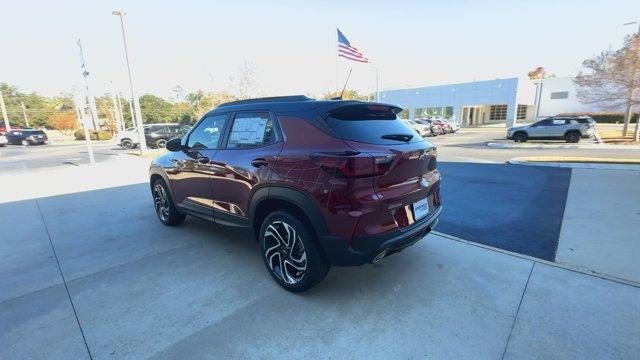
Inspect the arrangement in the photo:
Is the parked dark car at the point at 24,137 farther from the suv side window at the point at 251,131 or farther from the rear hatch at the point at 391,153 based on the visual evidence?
the rear hatch at the point at 391,153

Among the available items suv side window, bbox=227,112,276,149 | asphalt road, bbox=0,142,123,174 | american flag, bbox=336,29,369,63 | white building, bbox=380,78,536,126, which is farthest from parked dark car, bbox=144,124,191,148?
white building, bbox=380,78,536,126

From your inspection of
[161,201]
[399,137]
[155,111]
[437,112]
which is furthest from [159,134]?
[155,111]

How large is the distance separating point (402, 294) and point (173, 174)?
348 cm

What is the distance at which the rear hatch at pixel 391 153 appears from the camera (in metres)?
2.63

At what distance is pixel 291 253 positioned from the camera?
306cm

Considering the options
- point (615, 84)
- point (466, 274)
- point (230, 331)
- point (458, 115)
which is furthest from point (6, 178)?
point (458, 115)

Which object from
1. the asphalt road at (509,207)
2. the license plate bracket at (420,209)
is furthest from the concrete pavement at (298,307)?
the license plate bracket at (420,209)

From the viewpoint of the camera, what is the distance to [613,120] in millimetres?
35906

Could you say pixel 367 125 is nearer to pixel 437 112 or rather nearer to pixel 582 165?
pixel 582 165

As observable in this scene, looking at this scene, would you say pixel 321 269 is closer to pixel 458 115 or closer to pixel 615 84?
pixel 615 84

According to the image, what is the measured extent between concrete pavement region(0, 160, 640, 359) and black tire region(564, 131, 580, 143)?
62.3ft

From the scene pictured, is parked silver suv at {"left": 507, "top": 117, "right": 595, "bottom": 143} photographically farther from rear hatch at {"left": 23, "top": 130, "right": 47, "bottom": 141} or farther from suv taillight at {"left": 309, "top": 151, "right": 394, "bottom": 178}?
rear hatch at {"left": 23, "top": 130, "right": 47, "bottom": 141}

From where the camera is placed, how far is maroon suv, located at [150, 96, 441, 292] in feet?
8.41

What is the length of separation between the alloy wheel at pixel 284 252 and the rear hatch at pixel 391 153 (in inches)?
36.6
